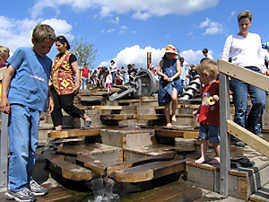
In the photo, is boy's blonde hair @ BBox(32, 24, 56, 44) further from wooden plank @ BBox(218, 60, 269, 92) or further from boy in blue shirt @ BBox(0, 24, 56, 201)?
wooden plank @ BBox(218, 60, 269, 92)

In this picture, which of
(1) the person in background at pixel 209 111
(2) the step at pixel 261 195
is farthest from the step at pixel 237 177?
(1) the person in background at pixel 209 111

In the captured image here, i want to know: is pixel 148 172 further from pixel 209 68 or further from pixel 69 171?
pixel 209 68

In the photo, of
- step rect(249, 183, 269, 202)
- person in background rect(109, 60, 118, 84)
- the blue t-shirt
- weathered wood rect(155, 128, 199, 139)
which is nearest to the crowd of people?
the blue t-shirt

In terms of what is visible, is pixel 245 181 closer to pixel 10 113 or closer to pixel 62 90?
pixel 10 113

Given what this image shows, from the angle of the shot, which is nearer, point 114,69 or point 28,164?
point 28,164

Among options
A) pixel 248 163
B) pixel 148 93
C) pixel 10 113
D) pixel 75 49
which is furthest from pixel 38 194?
pixel 75 49

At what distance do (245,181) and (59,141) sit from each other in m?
3.41

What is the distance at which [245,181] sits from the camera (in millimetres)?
2598

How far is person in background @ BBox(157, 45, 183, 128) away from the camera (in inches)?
199

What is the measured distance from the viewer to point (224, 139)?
2.78m

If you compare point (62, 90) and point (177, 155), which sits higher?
point (62, 90)

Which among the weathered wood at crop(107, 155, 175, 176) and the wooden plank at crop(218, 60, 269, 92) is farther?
the weathered wood at crop(107, 155, 175, 176)

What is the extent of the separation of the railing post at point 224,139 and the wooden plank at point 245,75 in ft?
0.26

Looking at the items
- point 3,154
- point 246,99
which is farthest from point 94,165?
point 246,99
